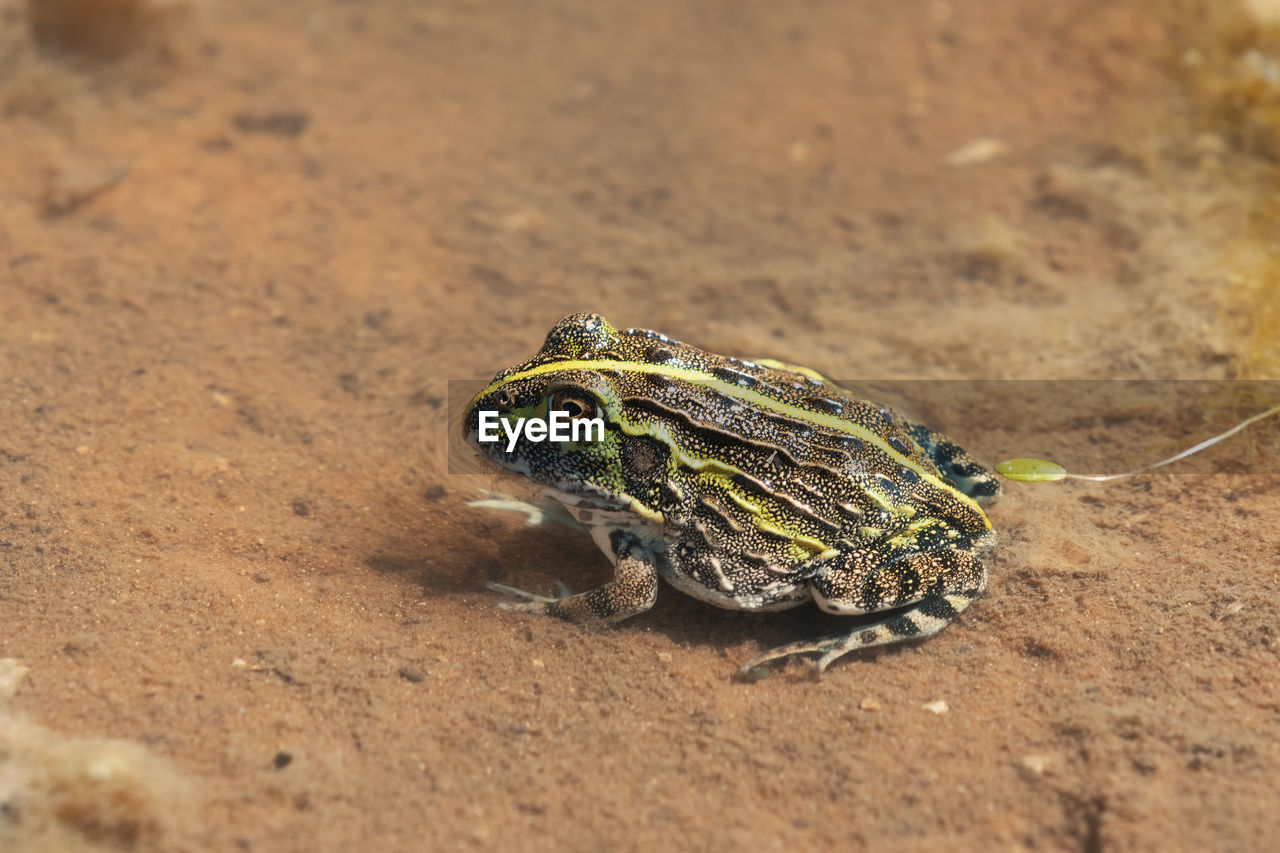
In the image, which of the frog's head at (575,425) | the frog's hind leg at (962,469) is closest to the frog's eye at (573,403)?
the frog's head at (575,425)

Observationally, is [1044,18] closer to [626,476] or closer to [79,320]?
[626,476]

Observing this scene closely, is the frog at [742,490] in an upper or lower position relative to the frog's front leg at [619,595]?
upper

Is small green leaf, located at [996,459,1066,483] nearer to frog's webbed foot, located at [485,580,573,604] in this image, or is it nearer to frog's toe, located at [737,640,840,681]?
frog's toe, located at [737,640,840,681]

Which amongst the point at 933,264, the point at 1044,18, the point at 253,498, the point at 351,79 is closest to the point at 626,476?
the point at 253,498

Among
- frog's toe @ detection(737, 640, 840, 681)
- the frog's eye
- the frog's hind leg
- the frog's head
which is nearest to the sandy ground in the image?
frog's toe @ detection(737, 640, 840, 681)

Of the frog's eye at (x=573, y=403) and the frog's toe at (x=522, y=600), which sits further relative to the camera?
the frog's toe at (x=522, y=600)

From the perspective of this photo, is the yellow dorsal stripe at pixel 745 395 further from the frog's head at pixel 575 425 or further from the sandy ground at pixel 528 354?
the sandy ground at pixel 528 354

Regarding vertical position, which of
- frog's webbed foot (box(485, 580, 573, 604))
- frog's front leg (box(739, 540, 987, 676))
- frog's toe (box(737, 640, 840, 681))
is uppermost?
frog's front leg (box(739, 540, 987, 676))
